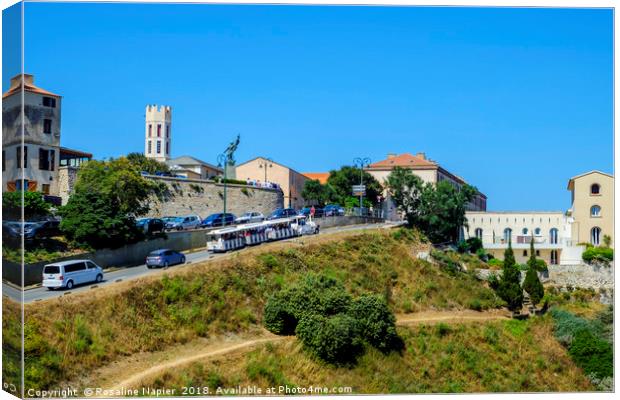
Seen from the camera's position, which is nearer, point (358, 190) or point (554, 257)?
point (554, 257)

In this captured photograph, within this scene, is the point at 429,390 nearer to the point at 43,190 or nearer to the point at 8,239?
the point at 8,239

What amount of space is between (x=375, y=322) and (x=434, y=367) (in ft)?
7.75

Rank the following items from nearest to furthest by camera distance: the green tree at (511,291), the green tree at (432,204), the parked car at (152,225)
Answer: the parked car at (152,225)
the green tree at (511,291)
the green tree at (432,204)

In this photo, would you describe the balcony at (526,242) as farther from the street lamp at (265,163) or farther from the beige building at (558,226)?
the street lamp at (265,163)

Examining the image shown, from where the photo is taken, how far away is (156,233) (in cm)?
3125

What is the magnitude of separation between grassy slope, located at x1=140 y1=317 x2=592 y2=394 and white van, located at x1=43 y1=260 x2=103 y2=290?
486 cm

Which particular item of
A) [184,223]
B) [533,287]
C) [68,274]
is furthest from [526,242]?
[68,274]

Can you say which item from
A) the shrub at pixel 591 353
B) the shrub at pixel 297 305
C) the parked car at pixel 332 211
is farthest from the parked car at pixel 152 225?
the shrub at pixel 591 353

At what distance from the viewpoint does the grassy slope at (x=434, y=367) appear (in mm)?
22375

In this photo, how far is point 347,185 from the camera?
54.5m

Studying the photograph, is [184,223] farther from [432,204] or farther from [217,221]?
[432,204]

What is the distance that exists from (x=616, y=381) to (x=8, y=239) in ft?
53.4

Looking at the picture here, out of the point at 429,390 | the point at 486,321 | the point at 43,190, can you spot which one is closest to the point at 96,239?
the point at 43,190

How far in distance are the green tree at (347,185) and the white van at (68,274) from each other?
28.4 m
